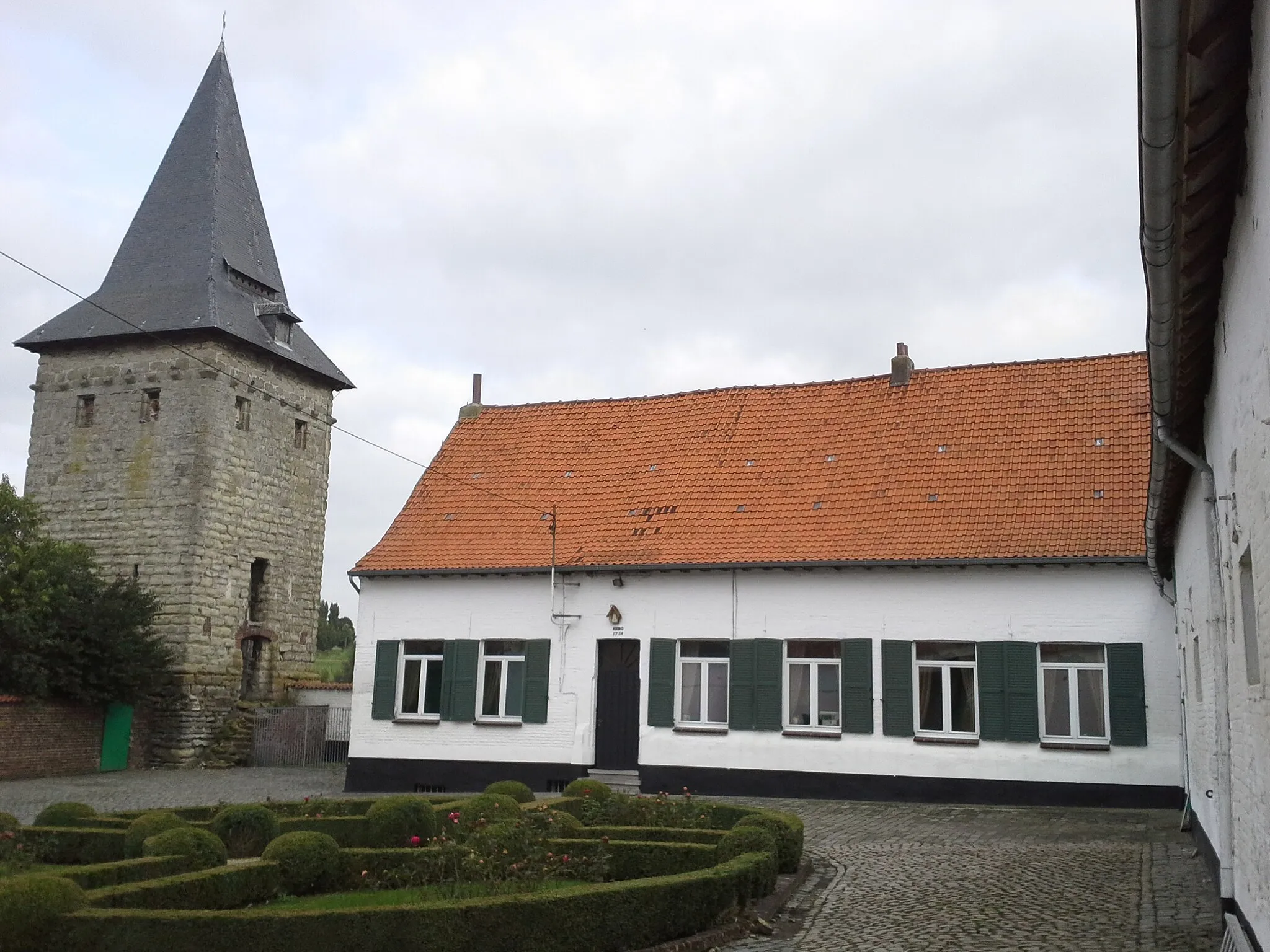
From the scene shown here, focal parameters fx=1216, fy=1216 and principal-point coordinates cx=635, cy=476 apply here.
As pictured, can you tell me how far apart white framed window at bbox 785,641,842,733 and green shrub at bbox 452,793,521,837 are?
7621 millimetres

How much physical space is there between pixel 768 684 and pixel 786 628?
2.95 feet

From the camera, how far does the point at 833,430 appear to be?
21.2 m

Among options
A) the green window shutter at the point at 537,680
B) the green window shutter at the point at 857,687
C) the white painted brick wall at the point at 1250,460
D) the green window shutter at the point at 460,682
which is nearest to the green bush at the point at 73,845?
the white painted brick wall at the point at 1250,460

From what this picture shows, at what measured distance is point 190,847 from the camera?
9.37m

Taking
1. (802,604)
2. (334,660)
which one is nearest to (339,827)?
(802,604)

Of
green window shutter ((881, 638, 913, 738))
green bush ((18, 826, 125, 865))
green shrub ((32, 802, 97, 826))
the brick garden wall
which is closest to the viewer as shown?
green bush ((18, 826, 125, 865))

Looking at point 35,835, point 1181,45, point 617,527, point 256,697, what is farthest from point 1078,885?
point 256,697

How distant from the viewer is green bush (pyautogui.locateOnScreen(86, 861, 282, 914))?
7.73m

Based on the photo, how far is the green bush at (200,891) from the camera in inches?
304

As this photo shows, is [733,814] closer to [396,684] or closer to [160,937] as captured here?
[160,937]

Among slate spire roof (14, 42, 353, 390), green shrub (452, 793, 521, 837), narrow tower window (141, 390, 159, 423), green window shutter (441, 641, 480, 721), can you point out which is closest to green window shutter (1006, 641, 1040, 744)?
green shrub (452, 793, 521, 837)

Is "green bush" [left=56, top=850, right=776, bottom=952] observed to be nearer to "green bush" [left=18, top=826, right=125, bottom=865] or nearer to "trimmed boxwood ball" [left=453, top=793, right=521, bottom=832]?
"trimmed boxwood ball" [left=453, top=793, right=521, bottom=832]

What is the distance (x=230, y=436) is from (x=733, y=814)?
19.0 m

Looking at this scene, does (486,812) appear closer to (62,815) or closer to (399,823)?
(399,823)
